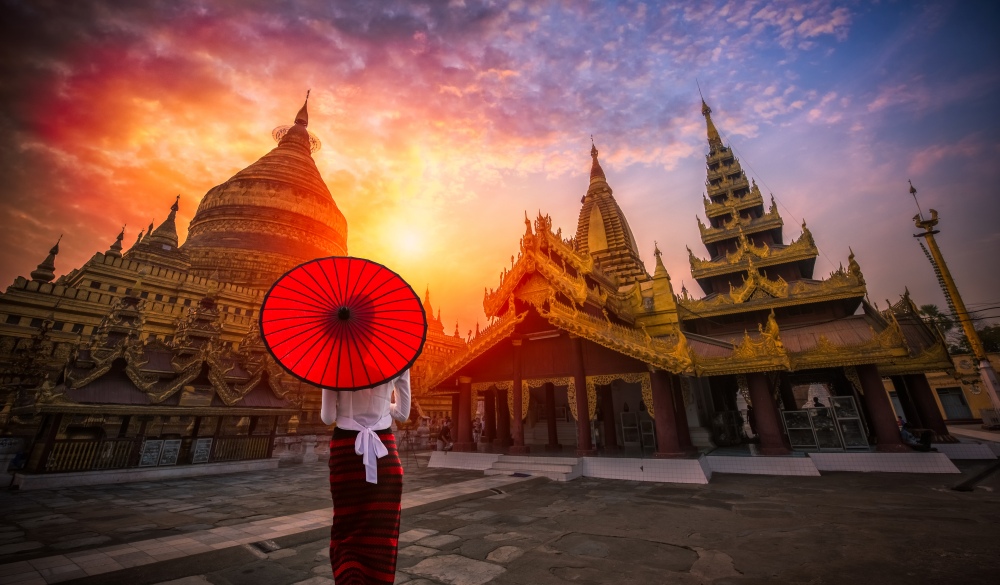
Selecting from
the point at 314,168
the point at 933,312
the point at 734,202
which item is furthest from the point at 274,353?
the point at 933,312

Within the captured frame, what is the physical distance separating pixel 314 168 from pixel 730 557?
4263cm

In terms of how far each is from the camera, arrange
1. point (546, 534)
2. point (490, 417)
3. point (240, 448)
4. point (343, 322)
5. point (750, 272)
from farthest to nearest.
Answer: point (750, 272) → point (490, 417) → point (240, 448) → point (546, 534) → point (343, 322)

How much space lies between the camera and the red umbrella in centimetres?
259

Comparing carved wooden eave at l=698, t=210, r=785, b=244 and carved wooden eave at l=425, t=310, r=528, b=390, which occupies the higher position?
carved wooden eave at l=698, t=210, r=785, b=244

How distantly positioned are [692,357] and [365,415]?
10.8 metres

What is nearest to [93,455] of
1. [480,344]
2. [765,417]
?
[480,344]

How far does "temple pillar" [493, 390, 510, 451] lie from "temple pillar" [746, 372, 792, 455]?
788cm

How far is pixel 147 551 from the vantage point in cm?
398

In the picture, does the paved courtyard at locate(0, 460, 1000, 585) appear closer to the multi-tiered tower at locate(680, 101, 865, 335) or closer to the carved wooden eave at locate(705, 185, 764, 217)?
the multi-tiered tower at locate(680, 101, 865, 335)

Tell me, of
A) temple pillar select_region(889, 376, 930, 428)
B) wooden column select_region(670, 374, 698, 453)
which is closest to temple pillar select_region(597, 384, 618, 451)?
wooden column select_region(670, 374, 698, 453)

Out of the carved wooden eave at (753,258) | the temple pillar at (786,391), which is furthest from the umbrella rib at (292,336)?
the carved wooden eave at (753,258)

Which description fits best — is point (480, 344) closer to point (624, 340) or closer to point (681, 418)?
point (624, 340)

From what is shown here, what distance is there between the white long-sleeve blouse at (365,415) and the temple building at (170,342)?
12.0 metres

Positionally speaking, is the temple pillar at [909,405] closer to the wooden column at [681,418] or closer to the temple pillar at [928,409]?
the temple pillar at [928,409]
